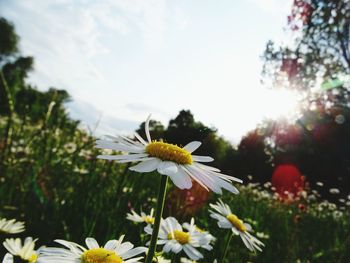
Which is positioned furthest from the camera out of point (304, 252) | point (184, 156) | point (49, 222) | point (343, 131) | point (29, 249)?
point (343, 131)

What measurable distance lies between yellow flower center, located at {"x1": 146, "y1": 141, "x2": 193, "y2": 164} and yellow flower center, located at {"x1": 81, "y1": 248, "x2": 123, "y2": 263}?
30 cm

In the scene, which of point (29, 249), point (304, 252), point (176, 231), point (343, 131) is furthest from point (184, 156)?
point (343, 131)

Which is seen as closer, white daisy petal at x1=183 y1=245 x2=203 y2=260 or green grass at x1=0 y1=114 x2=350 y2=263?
white daisy petal at x1=183 y1=245 x2=203 y2=260

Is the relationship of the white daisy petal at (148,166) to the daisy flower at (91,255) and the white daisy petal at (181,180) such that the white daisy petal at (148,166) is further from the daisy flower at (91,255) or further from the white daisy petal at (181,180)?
the daisy flower at (91,255)

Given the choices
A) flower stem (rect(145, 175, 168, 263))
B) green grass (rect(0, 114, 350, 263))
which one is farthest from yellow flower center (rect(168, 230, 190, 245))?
flower stem (rect(145, 175, 168, 263))

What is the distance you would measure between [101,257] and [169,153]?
35cm

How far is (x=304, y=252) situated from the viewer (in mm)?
4012

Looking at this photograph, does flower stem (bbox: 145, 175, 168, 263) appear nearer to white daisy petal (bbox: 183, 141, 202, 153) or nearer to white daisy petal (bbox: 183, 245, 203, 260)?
white daisy petal (bbox: 183, 141, 202, 153)

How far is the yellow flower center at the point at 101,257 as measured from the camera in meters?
0.96

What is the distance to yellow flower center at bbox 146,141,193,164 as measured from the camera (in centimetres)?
109

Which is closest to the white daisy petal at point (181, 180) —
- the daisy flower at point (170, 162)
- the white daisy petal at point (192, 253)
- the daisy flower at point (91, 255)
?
the daisy flower at point (170, 162)

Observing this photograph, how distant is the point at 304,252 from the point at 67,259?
3.65 m

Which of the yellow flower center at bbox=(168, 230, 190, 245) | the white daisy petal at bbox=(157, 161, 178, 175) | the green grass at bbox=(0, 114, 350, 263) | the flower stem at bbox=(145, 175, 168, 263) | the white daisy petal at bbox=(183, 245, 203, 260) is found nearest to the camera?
the flower stem at bbox=(145, 175, 168, 263)

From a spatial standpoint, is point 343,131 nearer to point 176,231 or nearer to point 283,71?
point 283,71
